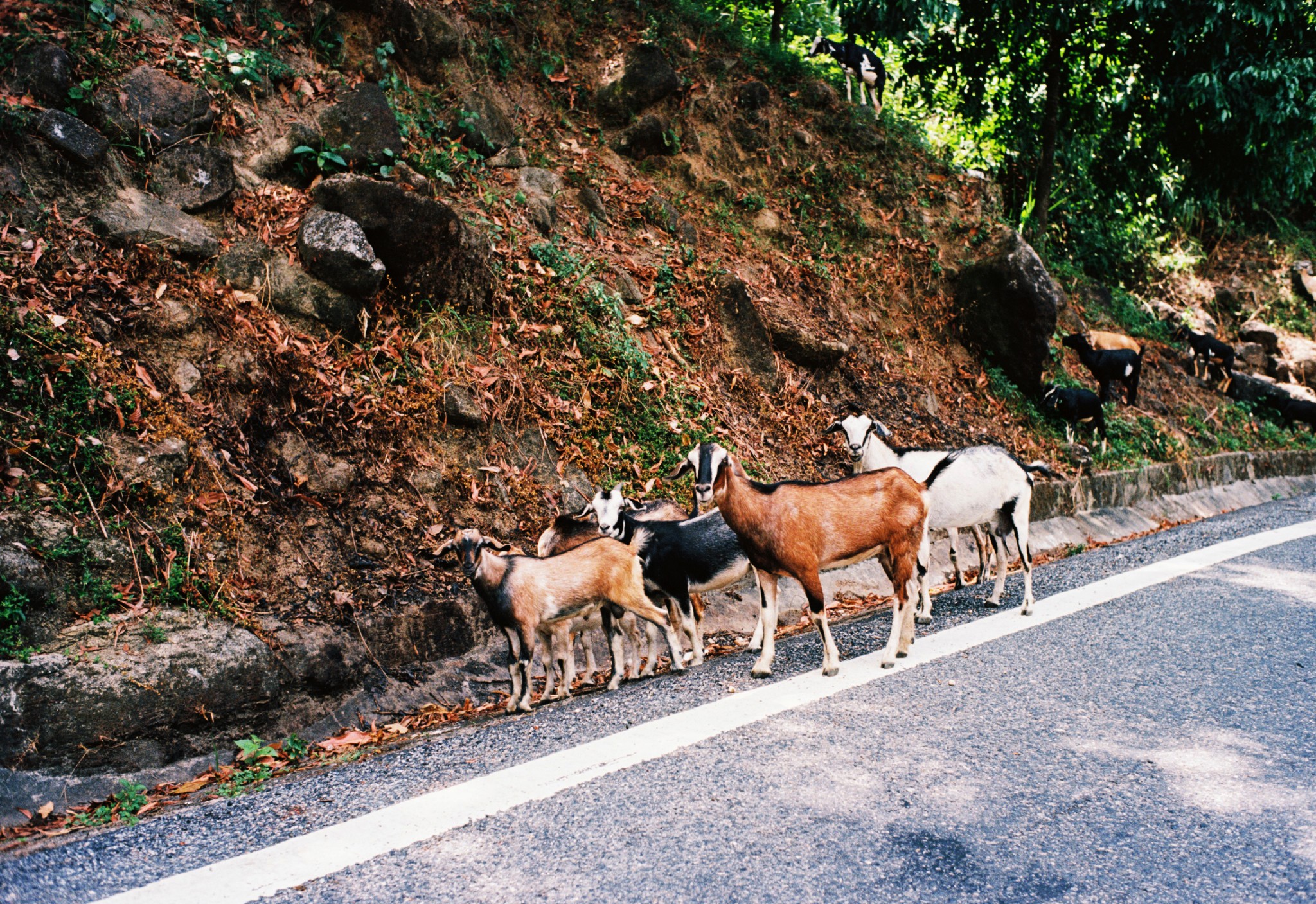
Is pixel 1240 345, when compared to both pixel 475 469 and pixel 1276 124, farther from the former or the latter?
pixel 475 469

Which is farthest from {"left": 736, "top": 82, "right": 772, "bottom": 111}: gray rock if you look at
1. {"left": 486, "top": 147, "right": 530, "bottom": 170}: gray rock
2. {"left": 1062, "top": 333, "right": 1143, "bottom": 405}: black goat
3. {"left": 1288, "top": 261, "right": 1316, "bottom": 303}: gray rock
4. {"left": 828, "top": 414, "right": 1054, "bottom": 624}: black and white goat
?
{"left": 1288, "top": 261, "right": 1316, "bottom": 303}: gray rock

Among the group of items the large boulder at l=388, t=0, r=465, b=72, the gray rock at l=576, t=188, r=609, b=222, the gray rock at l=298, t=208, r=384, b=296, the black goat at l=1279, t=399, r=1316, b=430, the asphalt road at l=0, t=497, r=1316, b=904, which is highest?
the large boulder at l=388, t=0, r=465, b=72

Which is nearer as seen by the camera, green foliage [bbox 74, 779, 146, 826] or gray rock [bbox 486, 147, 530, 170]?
green foliage [bbox 74, 779, 146, 826]

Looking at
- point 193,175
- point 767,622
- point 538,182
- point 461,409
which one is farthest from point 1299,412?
point 193,175

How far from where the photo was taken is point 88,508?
5.07m

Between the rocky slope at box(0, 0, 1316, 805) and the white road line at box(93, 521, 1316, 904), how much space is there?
142 cm

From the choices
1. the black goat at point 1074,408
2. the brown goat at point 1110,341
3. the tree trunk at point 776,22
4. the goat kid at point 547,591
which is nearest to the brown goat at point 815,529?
the goat kid at point 547,591

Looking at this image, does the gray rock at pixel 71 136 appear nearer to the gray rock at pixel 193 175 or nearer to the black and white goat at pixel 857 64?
the gray rock at pixel 193 175

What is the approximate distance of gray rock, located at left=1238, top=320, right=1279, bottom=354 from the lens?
18578 mm

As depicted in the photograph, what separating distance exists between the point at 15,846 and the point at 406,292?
516 centimetres

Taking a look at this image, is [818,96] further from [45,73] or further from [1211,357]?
[45,73]

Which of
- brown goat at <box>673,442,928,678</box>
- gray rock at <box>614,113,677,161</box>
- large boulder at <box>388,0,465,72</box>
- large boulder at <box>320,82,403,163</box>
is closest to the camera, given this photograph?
brown goat at <box>673,442,928,678</box>

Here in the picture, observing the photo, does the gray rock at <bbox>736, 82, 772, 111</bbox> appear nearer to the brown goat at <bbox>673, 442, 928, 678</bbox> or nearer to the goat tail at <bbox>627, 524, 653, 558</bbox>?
the brown goat at <bbox>673, 442, 928, 678</bbox>

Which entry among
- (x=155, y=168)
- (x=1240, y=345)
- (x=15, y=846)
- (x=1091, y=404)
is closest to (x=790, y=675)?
(x=15, y=846)
